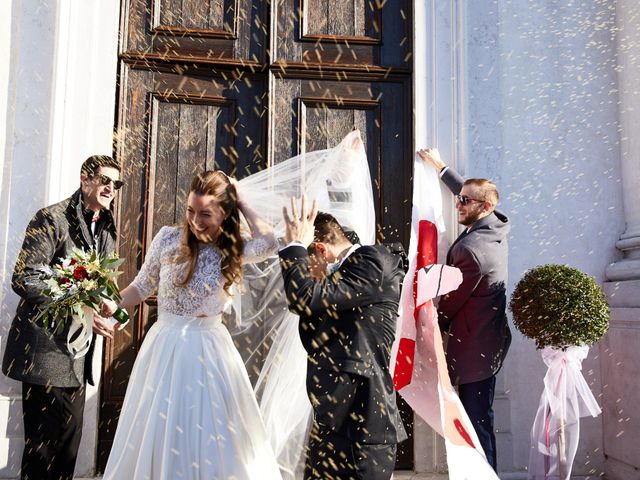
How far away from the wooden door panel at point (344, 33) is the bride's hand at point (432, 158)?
0.81 metres

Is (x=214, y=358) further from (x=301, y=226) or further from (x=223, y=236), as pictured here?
(x=301, y=226)

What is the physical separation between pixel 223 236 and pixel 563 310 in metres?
2.19

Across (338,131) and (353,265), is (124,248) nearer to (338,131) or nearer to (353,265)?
(338,131)

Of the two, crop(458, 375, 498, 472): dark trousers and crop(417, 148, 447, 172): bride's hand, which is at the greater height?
crop(417, 148, 447, 172): bride's hand

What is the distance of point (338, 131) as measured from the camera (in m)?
4.82

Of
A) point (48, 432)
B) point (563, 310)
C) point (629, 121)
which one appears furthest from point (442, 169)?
point (48, 432)

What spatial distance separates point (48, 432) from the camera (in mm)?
3473

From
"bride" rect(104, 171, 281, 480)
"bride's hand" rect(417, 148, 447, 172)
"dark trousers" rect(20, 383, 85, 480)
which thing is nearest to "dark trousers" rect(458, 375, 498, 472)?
"bride" rect(104, 171, 281, 480)

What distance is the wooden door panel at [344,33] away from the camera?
484 cm

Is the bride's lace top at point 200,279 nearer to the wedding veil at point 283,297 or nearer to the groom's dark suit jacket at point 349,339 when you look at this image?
the wedding veil at point 283,297

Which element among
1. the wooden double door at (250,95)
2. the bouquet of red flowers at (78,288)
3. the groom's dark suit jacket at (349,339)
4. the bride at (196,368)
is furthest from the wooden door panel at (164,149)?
the groom's dark suit jacket at (349,339)

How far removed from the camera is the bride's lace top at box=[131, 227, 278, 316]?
302cm

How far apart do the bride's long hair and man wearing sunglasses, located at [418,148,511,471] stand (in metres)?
1.50

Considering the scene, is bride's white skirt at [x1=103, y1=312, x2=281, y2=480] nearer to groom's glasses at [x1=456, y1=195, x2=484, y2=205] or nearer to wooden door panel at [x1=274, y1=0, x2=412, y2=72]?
groom's glasses at [x1=456, y1=195, x2=484, y2=205]
